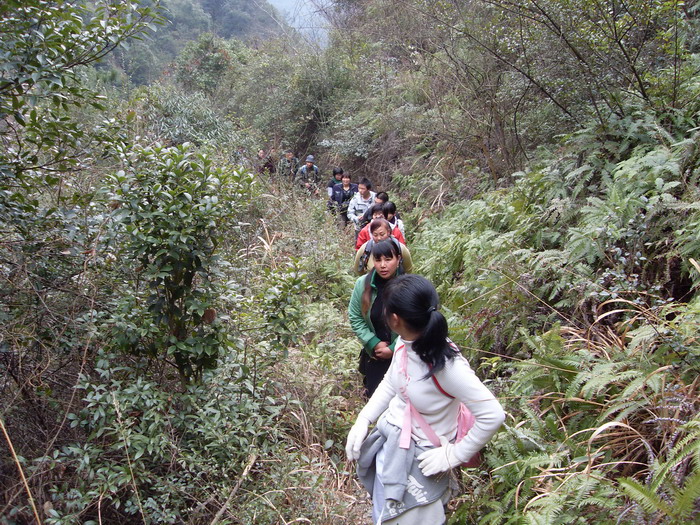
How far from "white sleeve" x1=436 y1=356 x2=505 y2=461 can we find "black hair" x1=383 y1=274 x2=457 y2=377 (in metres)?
0.06

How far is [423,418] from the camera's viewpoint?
2520 mm

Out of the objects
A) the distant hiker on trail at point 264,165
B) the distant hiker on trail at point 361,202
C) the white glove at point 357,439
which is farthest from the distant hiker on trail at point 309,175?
the white glove at point 357,439

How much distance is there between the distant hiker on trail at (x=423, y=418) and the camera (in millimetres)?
2348

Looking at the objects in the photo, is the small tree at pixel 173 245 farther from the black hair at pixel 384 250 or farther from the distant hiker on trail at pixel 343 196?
the distant hiker on trail at pixel 343 196

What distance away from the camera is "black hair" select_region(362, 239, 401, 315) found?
3963 mm

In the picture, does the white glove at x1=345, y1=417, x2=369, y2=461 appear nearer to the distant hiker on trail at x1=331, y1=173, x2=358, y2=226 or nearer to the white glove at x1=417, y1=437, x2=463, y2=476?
the white glove at x1=417, y1=437, x2=463, y2=476

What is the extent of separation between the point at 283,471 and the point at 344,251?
6.51 m

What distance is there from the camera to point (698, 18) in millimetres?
7297

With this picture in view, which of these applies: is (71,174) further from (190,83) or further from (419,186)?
(190,83)

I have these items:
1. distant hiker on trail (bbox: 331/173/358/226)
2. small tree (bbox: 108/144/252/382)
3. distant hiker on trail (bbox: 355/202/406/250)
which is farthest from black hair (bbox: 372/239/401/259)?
distant hiker on trail (bbox: 331/173/358/226)

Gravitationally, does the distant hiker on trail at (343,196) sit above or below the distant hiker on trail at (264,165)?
above

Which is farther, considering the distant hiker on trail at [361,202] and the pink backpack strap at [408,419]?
the distant hiker on trail at [361,202]

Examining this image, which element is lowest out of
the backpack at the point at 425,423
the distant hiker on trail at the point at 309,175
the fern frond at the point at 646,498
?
the distant hiker on trail at the point at 309,175

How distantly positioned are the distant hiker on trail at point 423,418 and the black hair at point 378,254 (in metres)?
1.39
